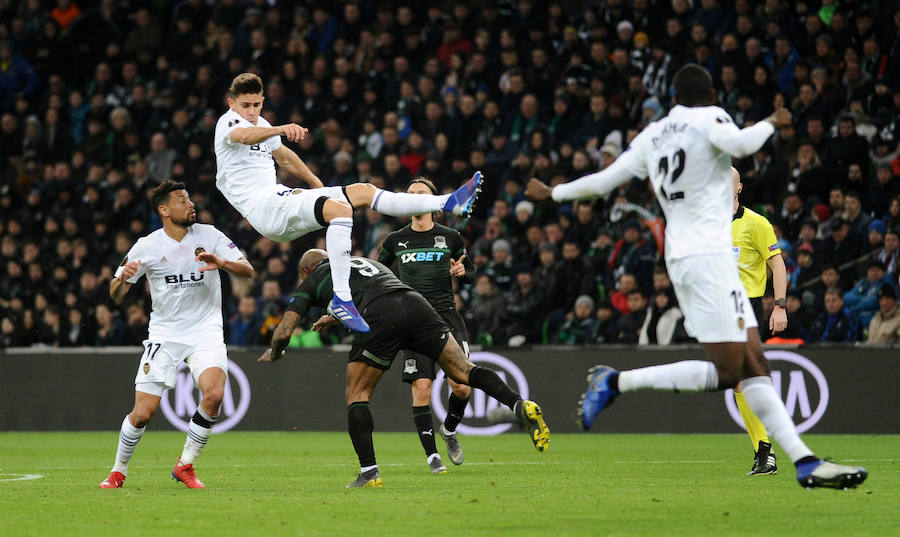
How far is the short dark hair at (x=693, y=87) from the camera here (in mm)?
8148

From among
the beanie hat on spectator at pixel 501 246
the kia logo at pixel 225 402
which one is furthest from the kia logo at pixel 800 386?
the kia logo at pixel 225 402

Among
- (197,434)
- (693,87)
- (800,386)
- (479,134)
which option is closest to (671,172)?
(693,87)

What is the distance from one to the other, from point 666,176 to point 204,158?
17174 mm

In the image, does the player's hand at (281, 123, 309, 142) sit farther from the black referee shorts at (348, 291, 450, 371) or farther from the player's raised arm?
the player's raised arm

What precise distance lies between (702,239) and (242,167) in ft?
13.0

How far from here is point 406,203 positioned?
9625 mm

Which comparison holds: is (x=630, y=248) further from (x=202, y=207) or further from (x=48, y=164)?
(x=48, y=164)

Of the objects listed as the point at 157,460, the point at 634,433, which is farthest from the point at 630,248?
the point at 157,460

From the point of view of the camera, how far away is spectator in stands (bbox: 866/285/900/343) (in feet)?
52.8

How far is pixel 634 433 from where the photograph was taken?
56.6ft

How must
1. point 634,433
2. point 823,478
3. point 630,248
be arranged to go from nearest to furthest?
point 823,478 < point 634,433 < point 630,248

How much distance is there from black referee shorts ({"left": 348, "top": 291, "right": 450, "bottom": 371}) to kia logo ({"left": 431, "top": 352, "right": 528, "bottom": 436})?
738cm

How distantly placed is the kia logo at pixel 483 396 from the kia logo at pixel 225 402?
9.77ft

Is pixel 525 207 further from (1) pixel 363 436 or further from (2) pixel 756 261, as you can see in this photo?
(1) pixel 363 436
